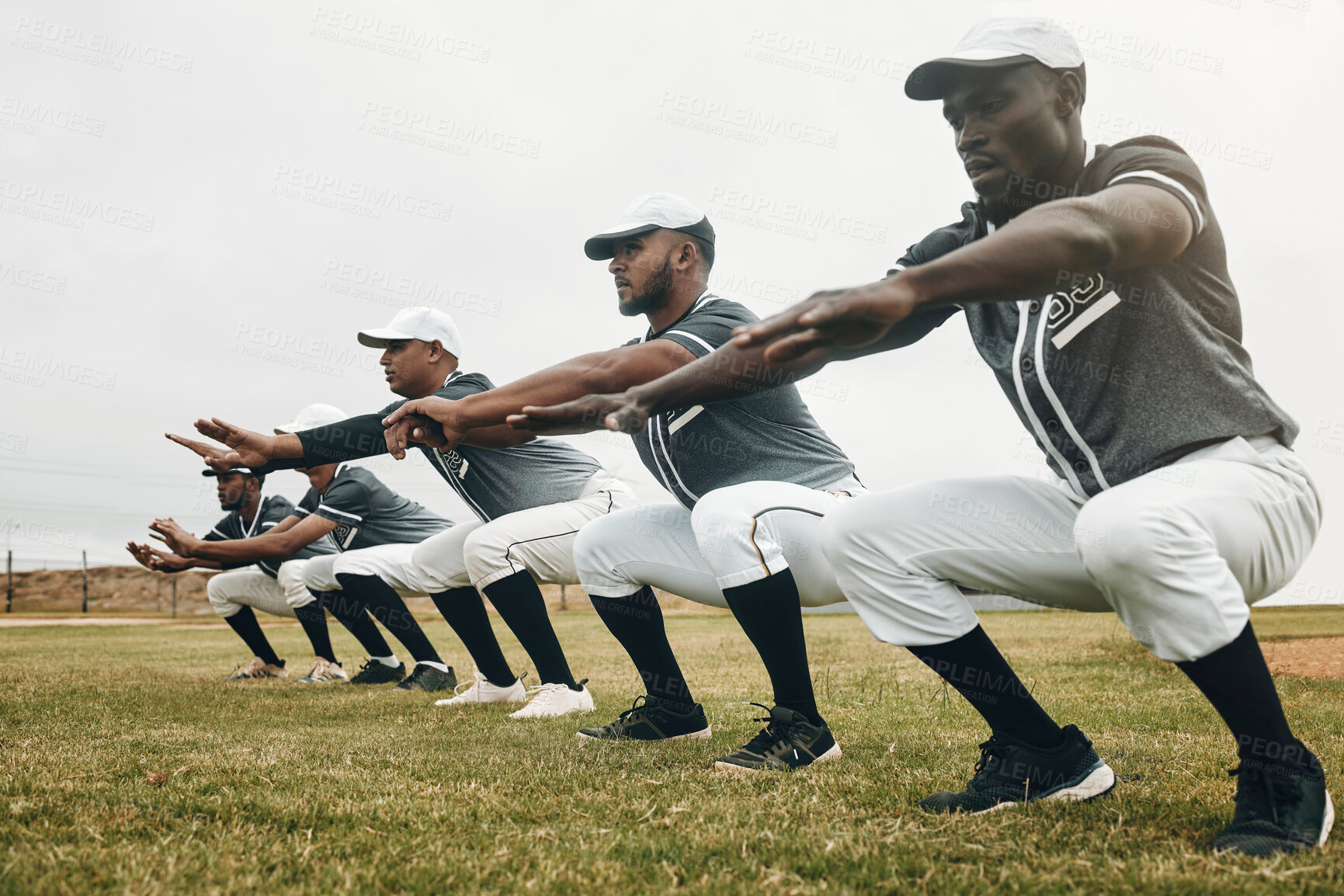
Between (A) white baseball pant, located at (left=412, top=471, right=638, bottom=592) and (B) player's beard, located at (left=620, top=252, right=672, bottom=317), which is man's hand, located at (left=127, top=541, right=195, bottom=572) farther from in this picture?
(B) player's beard, located at (left=620, top=252, right=672, bottom=317)

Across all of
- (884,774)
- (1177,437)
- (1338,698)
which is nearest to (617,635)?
(884,774)

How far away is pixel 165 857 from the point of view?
6.74 ft

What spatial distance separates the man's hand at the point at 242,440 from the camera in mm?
4242

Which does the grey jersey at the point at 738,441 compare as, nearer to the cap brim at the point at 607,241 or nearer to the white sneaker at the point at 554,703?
the cap brim at the point at 607,241

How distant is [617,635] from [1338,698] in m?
4.17

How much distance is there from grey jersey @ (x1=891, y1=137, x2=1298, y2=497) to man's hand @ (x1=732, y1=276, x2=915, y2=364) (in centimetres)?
47

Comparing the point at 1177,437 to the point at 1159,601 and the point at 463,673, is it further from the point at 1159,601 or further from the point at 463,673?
the point at 463,673

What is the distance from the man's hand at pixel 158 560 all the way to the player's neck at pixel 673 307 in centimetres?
485

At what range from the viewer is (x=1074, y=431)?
2412 mm

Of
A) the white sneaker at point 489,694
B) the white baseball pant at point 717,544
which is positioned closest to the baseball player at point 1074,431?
the white baseball pant at point 717,544

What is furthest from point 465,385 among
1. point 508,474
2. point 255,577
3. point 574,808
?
point 255,577

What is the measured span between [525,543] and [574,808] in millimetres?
2813

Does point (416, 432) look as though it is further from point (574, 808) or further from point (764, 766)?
point (764, 766)

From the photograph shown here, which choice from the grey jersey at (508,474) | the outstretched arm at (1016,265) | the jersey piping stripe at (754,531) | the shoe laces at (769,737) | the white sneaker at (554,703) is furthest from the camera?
the grey jersey at (508,474)
